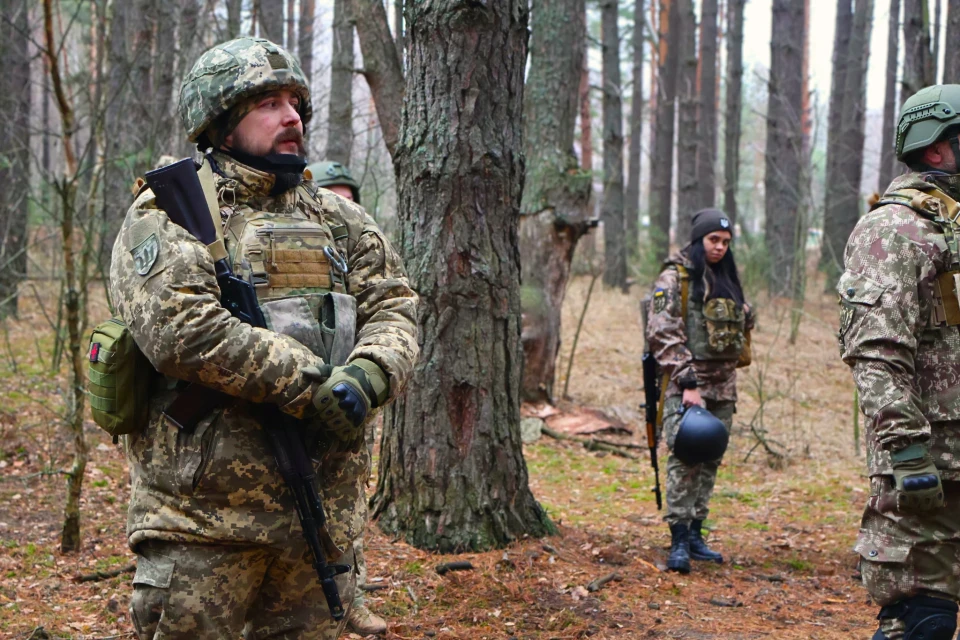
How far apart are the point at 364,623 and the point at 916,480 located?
95.0 inches

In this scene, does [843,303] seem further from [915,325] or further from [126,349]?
[126,349]

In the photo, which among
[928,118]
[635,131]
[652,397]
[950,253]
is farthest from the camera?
[635,131]

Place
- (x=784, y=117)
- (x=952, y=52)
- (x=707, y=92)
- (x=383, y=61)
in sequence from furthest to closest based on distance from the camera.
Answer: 1. (x=707, y=92)
2. (x=784, y=117)
3. (x=952, y=52)
4. (x=383, y=61)

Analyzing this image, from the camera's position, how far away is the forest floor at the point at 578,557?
446 centimetres

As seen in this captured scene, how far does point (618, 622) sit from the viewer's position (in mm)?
4500

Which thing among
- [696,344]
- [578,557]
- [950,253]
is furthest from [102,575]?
[950,253]

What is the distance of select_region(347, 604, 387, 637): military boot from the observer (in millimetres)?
4176

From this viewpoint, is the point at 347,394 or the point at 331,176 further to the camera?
the point at 331,176

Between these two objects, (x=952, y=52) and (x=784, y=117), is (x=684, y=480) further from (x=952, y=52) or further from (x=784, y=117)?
(x=784, y=117)

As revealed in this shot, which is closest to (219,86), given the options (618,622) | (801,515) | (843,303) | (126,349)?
(126,349)

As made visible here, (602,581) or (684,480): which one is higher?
(684,480)

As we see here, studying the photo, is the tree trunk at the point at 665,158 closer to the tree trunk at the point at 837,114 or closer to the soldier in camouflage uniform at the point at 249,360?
the tree trunk at the point at 837,114

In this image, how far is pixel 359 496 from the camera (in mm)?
2914

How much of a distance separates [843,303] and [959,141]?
30.7 inches
